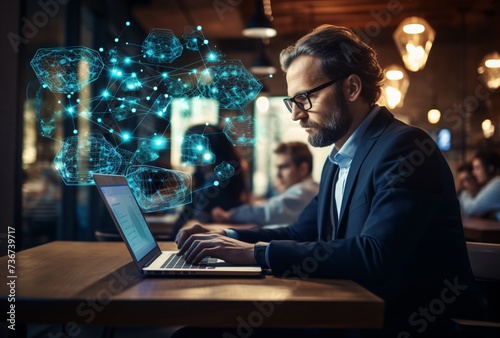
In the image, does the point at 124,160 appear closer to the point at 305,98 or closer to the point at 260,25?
the point at 305,98

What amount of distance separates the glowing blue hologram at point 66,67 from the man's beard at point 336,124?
2.98 feet

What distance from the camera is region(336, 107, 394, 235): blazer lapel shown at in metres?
1.66

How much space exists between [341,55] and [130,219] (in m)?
0.90

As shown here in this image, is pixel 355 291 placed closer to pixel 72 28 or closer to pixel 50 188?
pixel 72 28

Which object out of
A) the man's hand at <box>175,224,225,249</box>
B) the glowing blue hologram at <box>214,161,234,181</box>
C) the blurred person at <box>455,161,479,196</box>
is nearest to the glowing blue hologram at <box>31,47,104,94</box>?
the man's hand at <box>175,224,225,249</box>

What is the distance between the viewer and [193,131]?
255cm

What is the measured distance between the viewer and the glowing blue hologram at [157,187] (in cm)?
216

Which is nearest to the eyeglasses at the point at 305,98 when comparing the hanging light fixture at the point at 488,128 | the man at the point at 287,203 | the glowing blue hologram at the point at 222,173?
the glowing blue hologram at the point at 222,173

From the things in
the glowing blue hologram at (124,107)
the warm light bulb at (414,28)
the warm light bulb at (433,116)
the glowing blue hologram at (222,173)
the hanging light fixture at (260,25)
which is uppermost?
the hanging light fixture at (260,25)

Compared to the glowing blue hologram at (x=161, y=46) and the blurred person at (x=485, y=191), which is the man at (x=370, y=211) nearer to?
the glowing blue hologram at (x=161, y=46)

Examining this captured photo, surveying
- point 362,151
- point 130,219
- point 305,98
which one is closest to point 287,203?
point 305,98

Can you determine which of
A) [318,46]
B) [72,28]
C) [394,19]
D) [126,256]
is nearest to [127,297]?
[126,256]

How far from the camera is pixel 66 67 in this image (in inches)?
81.4

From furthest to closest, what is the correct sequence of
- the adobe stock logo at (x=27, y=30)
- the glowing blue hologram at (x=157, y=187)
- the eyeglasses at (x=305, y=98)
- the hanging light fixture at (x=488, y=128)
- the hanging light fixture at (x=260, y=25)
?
1. the hanging light fixture at (x=488, y=128)
2. the hanging light fixture at (x=260, y=25)
3. the adobe stock logo at (x=27, y=30)
4. the glowing blue hologram at (x=157, y=187)
5. the eyeglasses at (x=305, y=98)
